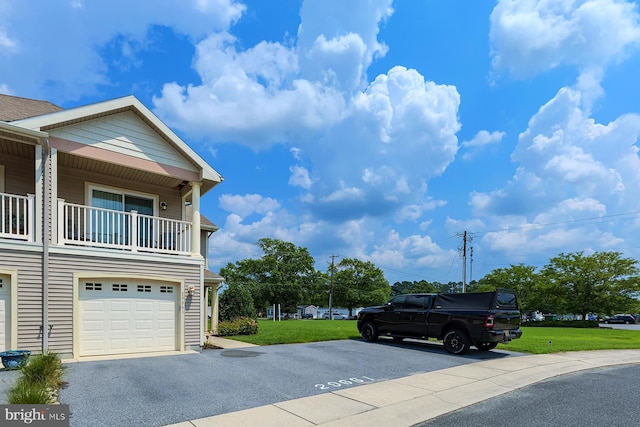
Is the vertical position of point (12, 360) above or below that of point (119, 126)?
below

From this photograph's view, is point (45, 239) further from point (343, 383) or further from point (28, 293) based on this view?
point (343, 383)

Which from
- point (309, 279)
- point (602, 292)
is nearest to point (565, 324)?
point (602, 292)

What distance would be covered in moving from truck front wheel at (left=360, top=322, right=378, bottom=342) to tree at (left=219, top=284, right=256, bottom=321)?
542 cm

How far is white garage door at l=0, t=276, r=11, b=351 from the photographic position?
8.96 metres

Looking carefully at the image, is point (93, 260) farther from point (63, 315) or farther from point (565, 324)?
point (565, 324)

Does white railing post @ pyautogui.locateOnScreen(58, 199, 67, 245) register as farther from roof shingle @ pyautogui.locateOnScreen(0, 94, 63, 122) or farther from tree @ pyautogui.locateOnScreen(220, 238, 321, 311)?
tree @ pyautogui.locateOnScreen(220, 238, 321, 311)

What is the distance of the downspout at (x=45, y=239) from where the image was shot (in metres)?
9.34

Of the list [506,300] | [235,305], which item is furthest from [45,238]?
[506,300]

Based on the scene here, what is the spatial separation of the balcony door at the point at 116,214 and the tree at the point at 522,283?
39.2m

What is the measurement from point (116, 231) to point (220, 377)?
6.43 meters

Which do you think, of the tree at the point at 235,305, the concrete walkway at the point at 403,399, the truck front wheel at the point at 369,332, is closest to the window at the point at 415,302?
the truck front wheel at the point at 369,332

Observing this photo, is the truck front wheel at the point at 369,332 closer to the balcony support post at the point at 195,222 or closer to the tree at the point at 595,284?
the balcony support post at the point at 195,222

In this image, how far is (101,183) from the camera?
12320 mm

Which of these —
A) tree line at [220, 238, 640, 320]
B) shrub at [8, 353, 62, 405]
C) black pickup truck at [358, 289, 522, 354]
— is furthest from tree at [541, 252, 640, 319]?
shrub at [8, 353, 62, 405]
